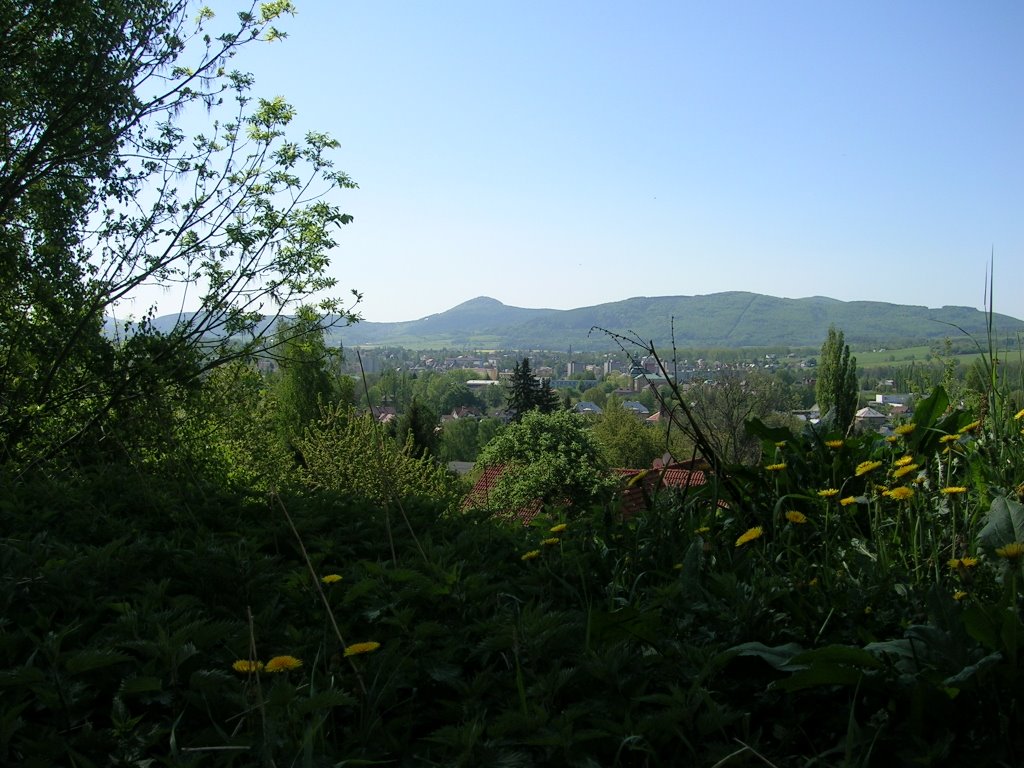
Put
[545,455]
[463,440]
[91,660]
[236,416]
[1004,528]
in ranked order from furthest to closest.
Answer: [463,440] → [545,455] → [236,416] → [1004,528] → [91,660]


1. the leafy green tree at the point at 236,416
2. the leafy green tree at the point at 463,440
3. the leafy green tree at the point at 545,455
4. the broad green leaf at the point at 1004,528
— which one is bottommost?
the leafy green tree at the point at 463,440

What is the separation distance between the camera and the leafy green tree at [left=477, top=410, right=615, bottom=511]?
2672cm

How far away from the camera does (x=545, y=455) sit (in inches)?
1078

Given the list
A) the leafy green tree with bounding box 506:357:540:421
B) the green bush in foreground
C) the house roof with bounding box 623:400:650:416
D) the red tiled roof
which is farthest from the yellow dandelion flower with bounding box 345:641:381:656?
the house roof with bounding box 623:400:650:416

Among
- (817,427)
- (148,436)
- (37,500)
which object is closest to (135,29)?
(148,436)

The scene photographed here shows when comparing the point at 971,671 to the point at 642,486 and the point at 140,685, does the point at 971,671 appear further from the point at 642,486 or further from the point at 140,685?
the point at 642,486

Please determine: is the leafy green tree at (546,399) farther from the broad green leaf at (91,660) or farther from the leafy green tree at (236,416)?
the broad green leaf at (91,660)

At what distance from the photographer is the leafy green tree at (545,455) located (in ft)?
87.7

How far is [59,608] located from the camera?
1.54m

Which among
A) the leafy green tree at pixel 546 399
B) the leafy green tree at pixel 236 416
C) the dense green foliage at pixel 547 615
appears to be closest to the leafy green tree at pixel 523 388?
the leafy green tree at pixel 546 399

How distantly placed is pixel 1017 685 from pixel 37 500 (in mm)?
2341

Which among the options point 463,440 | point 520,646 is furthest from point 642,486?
point 463,440

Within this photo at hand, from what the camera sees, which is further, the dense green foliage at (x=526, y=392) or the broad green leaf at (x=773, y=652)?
the dense green foliage at (x=526, y=392)

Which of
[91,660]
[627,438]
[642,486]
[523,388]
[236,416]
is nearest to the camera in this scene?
[91,660]
